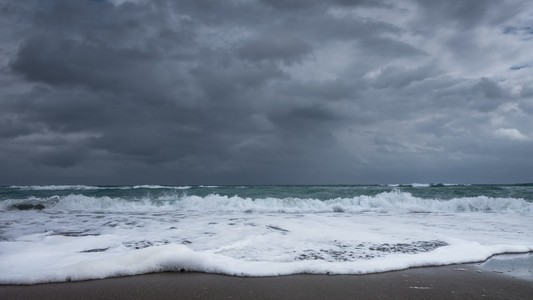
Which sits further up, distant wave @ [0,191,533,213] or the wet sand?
the wet sand

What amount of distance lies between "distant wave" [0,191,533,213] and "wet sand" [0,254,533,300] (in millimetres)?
9726

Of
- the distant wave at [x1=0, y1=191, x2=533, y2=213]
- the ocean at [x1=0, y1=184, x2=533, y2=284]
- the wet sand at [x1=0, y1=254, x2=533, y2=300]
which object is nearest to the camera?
the wet sand at [x1=0, y1=254, x2=533, y2=300]

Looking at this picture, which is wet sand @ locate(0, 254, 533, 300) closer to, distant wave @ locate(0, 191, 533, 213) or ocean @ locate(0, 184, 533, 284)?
ocean @ locate(0, 184, 533, 284)

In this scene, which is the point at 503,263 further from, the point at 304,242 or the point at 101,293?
the point at 101,293

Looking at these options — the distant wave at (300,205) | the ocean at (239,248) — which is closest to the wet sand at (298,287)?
the ocean at (239,248)

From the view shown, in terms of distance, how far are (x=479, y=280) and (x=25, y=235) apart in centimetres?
720

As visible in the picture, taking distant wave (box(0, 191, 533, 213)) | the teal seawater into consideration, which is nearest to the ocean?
distant wave (box(0, 191, 533, 213))

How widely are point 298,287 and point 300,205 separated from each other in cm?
1210

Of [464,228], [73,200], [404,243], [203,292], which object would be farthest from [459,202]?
[73,200]

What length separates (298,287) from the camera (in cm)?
346

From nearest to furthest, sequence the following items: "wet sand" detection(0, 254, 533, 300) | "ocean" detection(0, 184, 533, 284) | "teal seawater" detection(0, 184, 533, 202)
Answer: "wet sand" detection(0, 254, 533, 300)
"ocean" detection(0, 184, 533, 284)
"teal seawater" detection(0, 184, 533, 202)

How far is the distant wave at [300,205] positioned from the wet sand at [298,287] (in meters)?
9.73

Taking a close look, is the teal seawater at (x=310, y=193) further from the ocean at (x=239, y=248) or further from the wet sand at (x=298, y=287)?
the wet sand at (x=298, y=287)

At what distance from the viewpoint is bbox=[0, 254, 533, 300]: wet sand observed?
322cm
